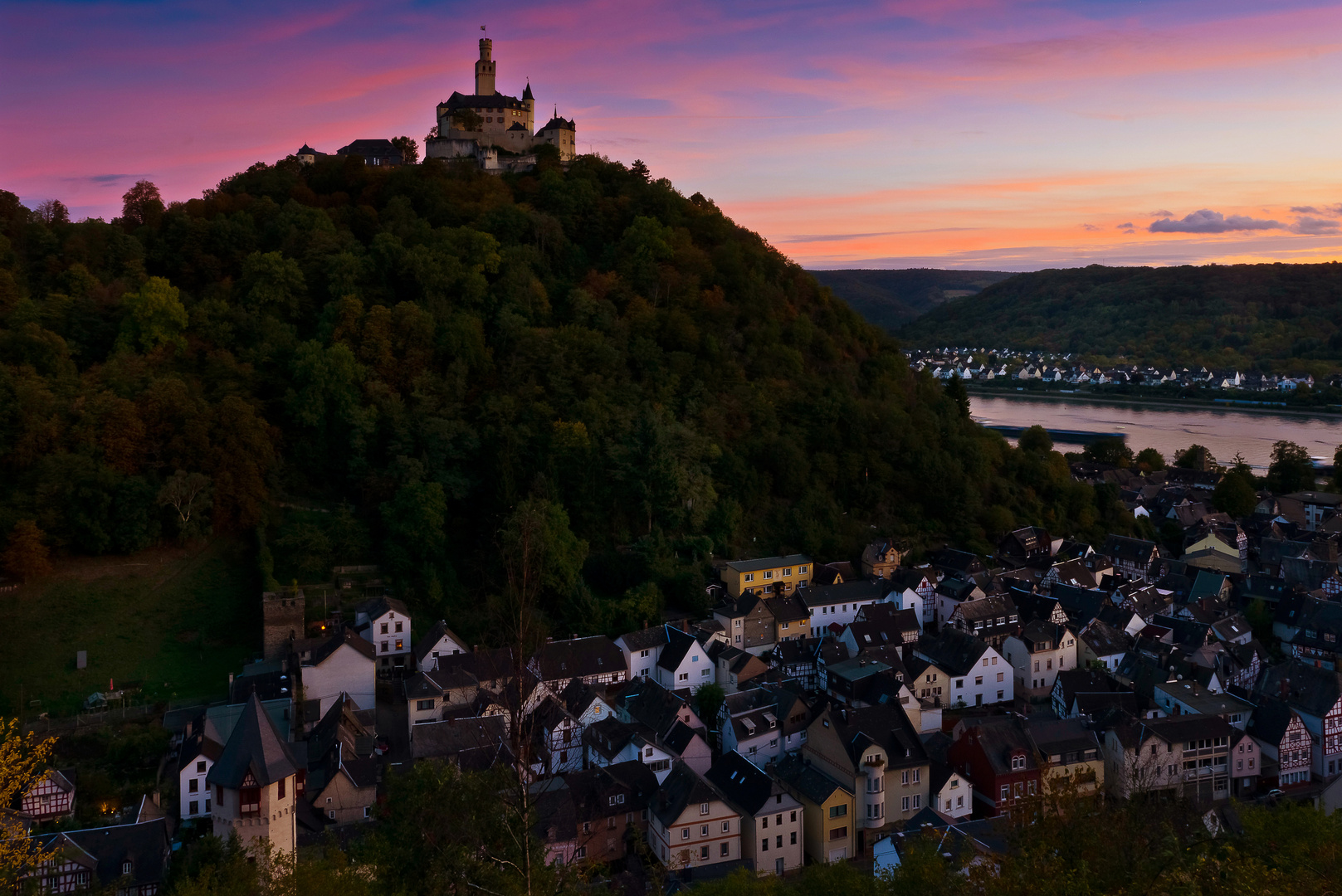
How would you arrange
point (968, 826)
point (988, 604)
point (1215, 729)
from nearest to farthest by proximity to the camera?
point (968, 826) → point (1215, 729) → point (988, 604)

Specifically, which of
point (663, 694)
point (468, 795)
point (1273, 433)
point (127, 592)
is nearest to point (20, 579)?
point (127, 592)

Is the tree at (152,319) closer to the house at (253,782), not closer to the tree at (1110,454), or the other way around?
the house at (253,782)

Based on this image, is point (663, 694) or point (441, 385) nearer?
point (663, 694)

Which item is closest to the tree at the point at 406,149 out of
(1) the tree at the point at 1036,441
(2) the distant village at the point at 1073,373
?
(1) the tree at the point at 1036,441

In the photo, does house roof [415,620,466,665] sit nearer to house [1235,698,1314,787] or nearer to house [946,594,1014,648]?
house [946,594,1014,648]

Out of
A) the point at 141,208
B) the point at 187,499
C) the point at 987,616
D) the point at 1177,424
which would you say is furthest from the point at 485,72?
the point at 1177,424

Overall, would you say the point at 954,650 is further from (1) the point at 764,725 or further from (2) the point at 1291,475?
(2) the point at 1291,475

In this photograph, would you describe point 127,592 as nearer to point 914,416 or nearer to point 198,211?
point 198,211
